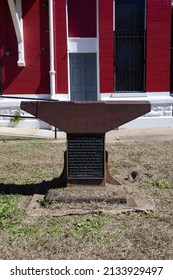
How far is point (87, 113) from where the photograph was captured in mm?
4629

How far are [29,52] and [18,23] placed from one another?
87cm

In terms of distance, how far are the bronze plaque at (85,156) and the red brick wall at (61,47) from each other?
6.98m

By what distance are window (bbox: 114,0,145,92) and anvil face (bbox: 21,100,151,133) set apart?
7.25 m

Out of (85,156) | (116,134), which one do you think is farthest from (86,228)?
(116,134)

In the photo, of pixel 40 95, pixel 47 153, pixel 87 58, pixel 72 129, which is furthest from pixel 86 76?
pixel 72 129

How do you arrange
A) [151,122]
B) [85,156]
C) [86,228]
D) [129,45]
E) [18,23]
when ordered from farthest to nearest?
[151,122]
[129,45]
[18,23]
[85,156]
[86,228]

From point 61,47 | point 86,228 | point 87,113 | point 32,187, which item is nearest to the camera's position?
point 86,228

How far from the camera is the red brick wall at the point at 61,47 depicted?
443 inches

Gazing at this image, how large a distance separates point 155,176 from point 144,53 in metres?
6.34

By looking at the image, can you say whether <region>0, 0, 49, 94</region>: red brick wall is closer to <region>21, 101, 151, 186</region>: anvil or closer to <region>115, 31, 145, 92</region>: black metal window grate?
<region>115, 31, 145, 92</region>: black metal window grate

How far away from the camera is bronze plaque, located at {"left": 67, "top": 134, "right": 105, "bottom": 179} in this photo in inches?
188

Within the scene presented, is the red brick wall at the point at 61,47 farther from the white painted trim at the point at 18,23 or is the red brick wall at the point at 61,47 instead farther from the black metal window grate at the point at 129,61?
the black metal window grate at the point at 129,61

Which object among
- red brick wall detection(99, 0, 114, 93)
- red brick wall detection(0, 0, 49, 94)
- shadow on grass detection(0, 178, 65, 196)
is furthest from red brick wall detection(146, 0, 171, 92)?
shadow on grass detection(0, 178, 65, 196)

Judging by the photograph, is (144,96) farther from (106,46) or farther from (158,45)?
(106,46)
